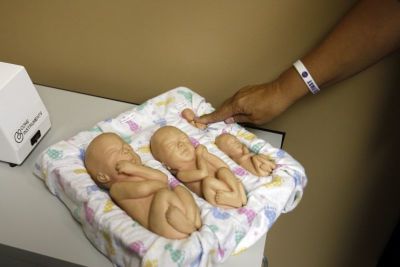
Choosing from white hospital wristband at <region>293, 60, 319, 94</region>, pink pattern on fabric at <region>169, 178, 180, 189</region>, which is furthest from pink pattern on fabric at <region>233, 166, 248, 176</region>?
white hospital wristband at <region>293, 60, 319, 94</region>

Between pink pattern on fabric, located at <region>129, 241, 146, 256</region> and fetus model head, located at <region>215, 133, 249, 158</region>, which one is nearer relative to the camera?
pink pattern on fabric, located at <region>129, 241, 146, 256</region>

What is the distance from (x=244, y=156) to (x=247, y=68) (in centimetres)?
27

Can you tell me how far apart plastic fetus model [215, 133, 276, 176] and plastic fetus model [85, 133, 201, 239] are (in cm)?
17

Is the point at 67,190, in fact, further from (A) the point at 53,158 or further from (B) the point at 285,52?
(B) the point at 285,52

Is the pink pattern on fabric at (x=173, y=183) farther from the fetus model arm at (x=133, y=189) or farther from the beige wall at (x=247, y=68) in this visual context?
the beige wall at (x=247, y=68)

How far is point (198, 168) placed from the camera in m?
0.87

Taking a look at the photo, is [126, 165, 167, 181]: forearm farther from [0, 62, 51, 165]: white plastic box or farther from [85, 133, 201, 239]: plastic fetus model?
[0, 62, 51, 165]: white plastic box

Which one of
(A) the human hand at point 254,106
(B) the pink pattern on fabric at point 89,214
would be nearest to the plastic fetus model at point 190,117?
(A) the human hand at point 254,106

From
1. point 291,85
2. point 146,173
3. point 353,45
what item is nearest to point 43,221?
point 146,173

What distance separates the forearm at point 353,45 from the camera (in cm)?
85

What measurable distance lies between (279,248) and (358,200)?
35 centimetres

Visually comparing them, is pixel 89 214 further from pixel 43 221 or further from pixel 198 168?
pixel 198 168

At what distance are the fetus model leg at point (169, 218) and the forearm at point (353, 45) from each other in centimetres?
→ 40

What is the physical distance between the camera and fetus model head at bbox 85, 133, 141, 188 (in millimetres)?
834
